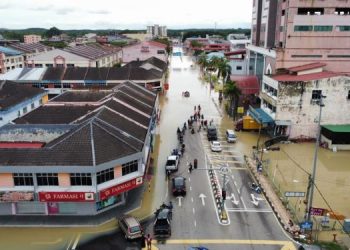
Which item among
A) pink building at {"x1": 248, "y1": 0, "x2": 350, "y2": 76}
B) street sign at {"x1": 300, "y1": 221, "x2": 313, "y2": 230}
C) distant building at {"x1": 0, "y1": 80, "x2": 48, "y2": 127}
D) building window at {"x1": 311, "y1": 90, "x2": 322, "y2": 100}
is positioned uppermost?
pink building at {"x1": 248, "y1": 0, "x2": 350, "y2": 76}

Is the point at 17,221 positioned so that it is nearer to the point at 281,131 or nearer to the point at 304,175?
the point at 304,175

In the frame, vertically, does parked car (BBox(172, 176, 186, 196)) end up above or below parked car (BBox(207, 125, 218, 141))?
below

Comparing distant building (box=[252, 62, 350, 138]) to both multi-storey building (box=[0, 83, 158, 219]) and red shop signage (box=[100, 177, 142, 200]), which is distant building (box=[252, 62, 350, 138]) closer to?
multi-storey building (box=[0, 83, 158, 219])

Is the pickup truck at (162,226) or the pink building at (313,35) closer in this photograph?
the pickup truck at (162,226)

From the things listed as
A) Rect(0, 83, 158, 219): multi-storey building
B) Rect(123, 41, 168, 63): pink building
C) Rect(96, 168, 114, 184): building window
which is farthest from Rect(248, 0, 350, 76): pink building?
Rect(123, 41, 168, 63): pink building

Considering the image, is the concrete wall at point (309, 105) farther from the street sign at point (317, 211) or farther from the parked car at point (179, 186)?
the street sign at point (317, 211)

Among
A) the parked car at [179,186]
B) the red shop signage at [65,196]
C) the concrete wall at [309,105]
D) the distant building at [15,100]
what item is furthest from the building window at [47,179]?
the concrete wall at [309,105]

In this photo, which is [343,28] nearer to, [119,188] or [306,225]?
[306,225]
